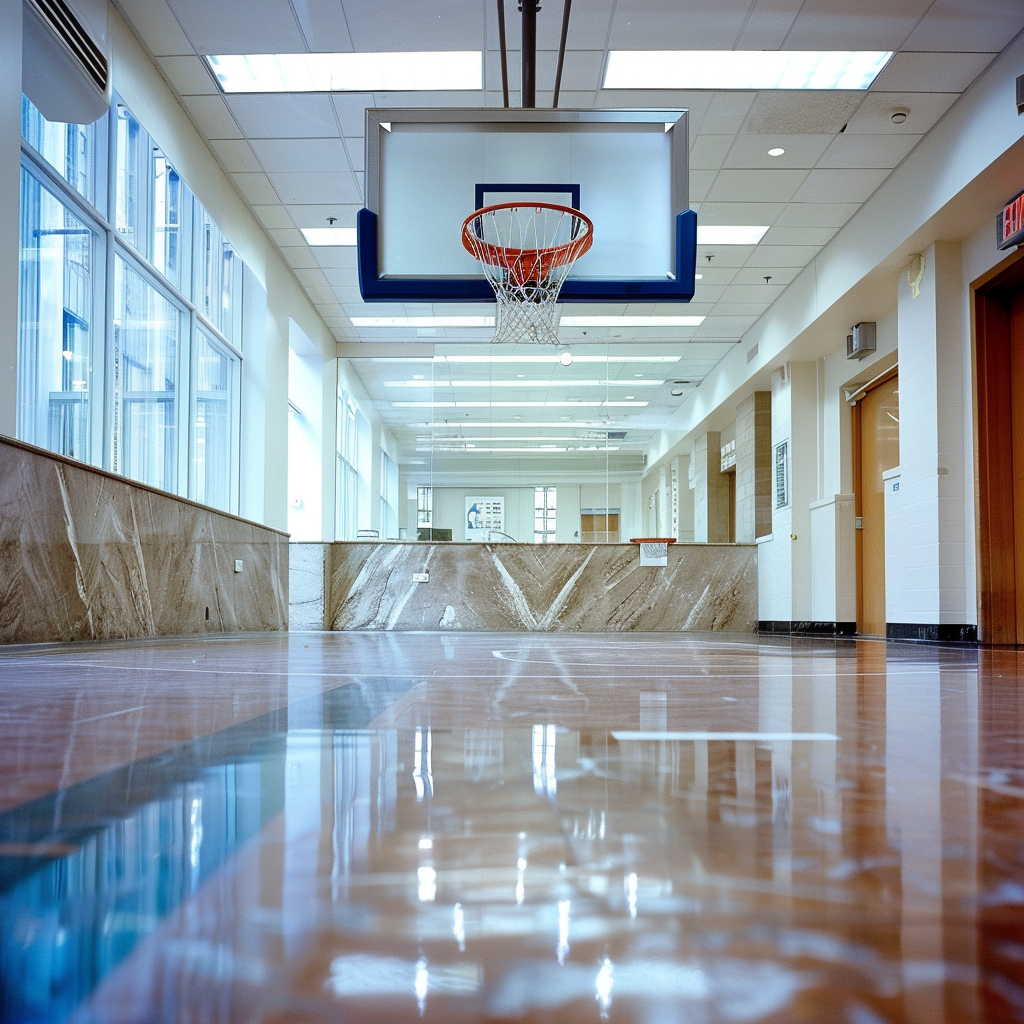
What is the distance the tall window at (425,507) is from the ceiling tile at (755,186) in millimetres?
4534

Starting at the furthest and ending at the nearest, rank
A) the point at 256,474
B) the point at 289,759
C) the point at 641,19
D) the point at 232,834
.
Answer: the point at 256,474 → the point at 641,19 → the point at 289,759 → the point at 232,834

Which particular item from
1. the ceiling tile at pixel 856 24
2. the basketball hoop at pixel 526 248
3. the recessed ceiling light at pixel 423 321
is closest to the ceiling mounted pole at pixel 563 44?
the basketball hoop at pixel 526 248

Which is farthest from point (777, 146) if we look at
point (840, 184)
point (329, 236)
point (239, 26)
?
point (329, 236)

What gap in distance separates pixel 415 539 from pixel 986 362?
575 cm

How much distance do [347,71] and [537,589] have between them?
5247 mm

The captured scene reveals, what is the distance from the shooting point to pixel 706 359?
10047 millimetres

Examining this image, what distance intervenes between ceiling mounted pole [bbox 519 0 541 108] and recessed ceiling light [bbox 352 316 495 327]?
4.14m

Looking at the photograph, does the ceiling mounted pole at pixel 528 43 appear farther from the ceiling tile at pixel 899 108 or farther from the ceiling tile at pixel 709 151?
the ceiling tile at pixel 899 108

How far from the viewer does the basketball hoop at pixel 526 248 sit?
461cm

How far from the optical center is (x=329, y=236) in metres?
7.34

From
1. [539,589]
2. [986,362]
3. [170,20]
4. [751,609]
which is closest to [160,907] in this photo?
[170,20]

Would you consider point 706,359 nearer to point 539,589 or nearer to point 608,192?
point 539,589

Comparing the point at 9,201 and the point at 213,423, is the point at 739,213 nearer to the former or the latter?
the point at 213,423

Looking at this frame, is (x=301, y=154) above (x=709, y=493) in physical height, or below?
above
